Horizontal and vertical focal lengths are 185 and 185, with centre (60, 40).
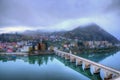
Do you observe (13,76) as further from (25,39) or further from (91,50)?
(91,50)

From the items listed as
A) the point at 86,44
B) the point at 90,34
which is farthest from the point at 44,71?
the point at 86,44

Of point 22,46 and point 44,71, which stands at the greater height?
point 22,46

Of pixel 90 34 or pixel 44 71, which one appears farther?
pixel 90 34

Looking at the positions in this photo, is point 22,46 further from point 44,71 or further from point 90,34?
point 44,71

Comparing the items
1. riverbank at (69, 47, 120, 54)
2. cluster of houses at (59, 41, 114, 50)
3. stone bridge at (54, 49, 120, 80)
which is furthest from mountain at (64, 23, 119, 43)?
stone bridge at (54, 49, 120, 80)

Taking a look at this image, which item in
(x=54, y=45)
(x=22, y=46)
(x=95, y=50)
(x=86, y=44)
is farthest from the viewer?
(x=95, y=50)

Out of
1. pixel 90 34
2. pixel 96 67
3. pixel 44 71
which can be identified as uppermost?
pixel 90 34

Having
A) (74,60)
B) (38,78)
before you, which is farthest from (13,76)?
(74,60)

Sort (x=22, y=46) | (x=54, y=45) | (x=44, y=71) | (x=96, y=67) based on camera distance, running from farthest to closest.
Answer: (x=54, y=45), (x=22, y=46), (x=44, y=71), (x=96, y=67)
